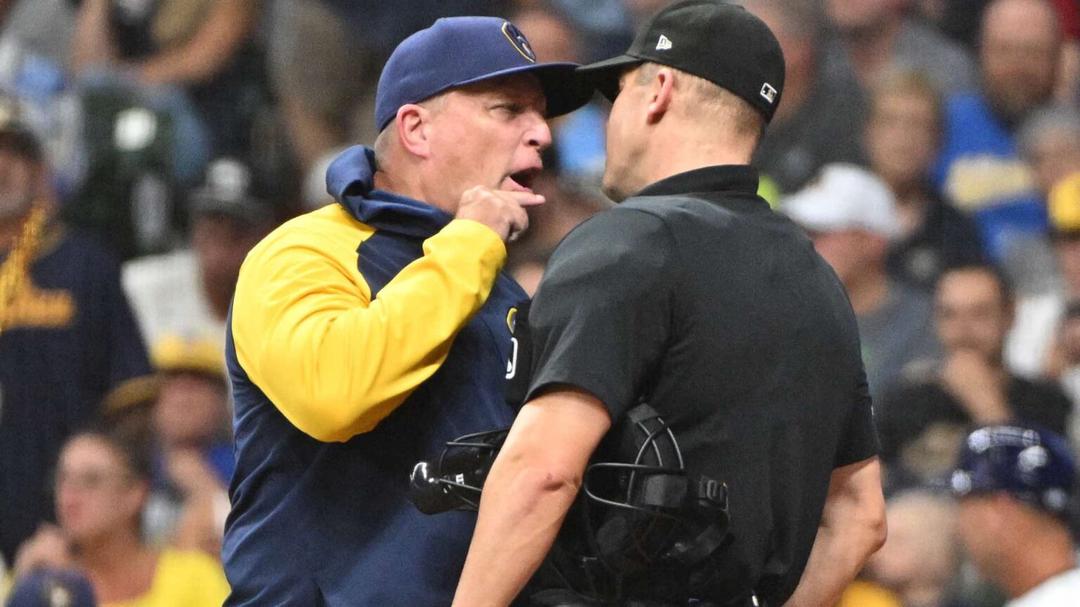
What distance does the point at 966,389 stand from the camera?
5141 mm

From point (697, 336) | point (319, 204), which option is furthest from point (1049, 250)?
point (697, 336)

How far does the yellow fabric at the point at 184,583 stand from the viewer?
A: 17.8 ft

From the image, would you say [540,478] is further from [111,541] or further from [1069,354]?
[111,541]

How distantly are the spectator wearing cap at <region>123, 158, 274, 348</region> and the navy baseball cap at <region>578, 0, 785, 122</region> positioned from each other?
12.6ft

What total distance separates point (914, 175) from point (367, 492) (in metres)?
3.48

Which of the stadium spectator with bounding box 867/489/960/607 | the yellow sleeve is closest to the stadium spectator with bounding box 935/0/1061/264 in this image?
the stadium spectator with bounding box 867/489/960/607

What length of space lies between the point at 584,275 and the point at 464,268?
0.74ft

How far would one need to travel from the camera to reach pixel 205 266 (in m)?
6.05

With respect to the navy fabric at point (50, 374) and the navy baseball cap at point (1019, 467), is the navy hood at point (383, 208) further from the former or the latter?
the navy fabric at point (50, 374)

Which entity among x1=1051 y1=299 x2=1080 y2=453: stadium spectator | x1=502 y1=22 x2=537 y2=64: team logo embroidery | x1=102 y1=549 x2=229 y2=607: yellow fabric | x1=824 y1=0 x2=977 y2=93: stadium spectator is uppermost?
x1=502 y1=22 x2=537 y2=64: team logo embroidery

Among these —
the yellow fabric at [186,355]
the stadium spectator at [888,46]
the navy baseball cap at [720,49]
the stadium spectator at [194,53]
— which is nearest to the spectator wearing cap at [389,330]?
the navy baseball cap at [720,49]

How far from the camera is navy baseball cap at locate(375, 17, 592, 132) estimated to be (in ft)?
8.34

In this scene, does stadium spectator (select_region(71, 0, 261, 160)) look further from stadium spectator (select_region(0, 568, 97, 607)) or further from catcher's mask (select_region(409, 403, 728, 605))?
catcher's mask (select_region(409, 403, 728, 605))

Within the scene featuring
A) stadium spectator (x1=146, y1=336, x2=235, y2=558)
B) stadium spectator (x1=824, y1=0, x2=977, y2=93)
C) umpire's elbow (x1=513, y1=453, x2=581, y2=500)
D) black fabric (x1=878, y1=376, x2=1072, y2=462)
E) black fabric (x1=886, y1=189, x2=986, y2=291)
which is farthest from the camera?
stadium spectator (x1=146, y1=336, x2=235, y2=558)
